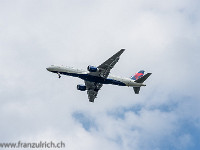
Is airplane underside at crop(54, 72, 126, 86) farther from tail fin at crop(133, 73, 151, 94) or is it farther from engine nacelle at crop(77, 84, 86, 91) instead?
engine nacelle at crop(77, 84, 86, 91)

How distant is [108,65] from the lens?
124 metres

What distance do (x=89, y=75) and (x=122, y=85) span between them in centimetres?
1355

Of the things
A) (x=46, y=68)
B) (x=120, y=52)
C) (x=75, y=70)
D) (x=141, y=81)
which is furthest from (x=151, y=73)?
(x=46, y=68)

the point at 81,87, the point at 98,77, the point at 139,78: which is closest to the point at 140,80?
the point at 139,78

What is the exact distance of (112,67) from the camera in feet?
409

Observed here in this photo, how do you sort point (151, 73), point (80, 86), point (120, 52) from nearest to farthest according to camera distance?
point (120, 52) < point (151, 73) < point (80, 86)

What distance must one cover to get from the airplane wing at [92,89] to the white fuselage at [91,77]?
6129mm

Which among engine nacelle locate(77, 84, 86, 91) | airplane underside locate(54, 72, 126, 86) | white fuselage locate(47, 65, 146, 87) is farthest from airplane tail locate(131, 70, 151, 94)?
engine nacelle locate(77, 84, 86, 91)

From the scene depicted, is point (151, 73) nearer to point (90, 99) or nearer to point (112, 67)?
point (112, 67)

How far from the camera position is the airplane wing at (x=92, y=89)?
5379 inches

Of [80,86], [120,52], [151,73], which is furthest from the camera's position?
[80,86]

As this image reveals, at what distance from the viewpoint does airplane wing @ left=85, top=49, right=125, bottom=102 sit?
400ft

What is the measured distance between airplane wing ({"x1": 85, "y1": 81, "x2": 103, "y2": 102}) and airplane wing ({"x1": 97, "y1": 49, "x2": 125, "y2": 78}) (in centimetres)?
988

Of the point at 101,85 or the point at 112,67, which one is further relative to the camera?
the point at 101,85
